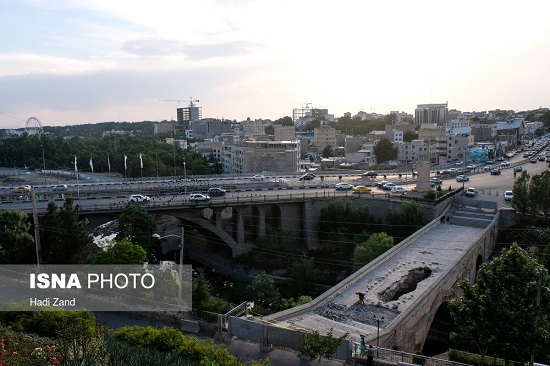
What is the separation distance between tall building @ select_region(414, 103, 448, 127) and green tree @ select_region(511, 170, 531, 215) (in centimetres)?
10705

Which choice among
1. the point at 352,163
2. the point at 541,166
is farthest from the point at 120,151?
the point at 541,166

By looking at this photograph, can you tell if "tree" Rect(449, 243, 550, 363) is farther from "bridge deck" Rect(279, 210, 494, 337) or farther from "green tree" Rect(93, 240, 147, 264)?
"green tree" Rect(93, 240, 147, 264)

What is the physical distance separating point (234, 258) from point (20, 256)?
1612cm

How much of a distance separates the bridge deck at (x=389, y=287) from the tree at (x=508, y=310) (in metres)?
2.93

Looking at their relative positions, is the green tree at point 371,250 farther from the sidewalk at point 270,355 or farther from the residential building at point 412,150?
the residential building at point 412,150

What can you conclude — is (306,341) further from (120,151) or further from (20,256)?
(120,151)

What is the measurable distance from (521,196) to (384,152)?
41996 mm

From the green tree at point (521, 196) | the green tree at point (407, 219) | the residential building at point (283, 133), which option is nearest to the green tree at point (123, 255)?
the green tree at point (407, 219)

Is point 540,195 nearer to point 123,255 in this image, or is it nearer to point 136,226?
point 136,226

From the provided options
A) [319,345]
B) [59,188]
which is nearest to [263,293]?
[319,345]

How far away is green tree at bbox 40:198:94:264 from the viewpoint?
1969 centimetres

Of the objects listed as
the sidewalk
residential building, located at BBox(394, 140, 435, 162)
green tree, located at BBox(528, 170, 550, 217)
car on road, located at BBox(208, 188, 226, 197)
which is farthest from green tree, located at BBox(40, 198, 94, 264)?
residential building, located at BBox(394, 140, 435, 162)

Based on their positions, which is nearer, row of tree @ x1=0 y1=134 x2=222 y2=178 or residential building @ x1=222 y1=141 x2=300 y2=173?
residential building @ x1=222 y1=141 x2=300 y2=173

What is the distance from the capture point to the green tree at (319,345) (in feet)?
37.5
